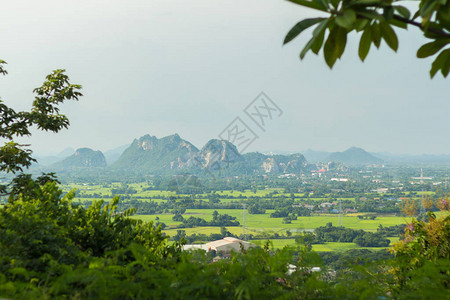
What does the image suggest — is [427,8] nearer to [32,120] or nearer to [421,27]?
[421,27]

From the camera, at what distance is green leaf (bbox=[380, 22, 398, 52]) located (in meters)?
1.80

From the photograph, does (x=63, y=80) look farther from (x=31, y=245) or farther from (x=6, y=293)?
(x=6, y=293)

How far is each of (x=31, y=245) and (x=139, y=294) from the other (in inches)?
35.0

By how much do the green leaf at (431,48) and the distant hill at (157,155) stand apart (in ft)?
298

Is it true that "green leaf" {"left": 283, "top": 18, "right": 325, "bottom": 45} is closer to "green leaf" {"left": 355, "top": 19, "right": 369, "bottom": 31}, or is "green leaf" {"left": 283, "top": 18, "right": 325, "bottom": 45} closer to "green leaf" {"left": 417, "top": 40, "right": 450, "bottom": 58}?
"green leaf" {"left": 355, "top": 19, "right": 369, "bottom": 31}

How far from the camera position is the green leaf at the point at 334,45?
175 cm

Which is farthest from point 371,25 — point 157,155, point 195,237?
point 157,155

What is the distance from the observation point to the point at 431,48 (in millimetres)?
1958

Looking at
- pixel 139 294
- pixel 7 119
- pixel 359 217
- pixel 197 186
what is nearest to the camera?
pixel 139 294

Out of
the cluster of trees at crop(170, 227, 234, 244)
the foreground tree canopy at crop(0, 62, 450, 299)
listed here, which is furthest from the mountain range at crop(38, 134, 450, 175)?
the foreground tree canopy at crop(0, 62, 450, 299)

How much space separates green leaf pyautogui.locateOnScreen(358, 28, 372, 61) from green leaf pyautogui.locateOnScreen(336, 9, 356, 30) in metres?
0.41

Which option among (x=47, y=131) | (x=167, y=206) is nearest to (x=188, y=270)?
(x=47, y=131)

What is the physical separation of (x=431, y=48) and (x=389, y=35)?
13.0 inches

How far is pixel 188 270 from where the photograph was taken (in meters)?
1.61
